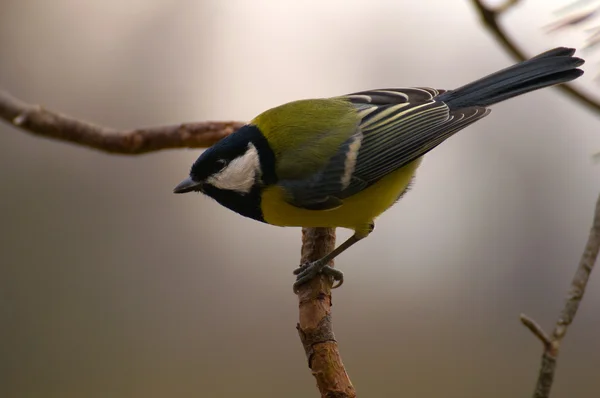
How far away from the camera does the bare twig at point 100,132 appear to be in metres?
1.83

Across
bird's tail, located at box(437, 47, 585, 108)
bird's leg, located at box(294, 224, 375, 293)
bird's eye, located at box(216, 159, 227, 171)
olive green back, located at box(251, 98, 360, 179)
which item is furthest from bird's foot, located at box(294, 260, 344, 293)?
bird's tail, located at box(437, 47, 585, 108)

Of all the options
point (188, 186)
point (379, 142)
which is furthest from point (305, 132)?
point (188, 186)

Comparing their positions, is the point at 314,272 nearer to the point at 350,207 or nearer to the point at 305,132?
the point at 350,207

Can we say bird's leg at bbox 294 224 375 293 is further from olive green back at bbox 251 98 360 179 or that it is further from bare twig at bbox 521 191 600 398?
bare twig at bbox 521 191 600 398

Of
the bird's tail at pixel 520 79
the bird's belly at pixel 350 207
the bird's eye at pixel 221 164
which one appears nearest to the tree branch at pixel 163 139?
the bird's belly at pixel 350 207

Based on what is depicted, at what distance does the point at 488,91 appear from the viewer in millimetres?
1952

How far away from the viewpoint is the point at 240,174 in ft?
5.76

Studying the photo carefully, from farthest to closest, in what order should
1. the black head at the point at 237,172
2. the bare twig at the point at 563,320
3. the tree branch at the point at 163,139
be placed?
the black head at the point at 237,172, the tree branch at the point at 163,139, the bare twig at the point at 563,320

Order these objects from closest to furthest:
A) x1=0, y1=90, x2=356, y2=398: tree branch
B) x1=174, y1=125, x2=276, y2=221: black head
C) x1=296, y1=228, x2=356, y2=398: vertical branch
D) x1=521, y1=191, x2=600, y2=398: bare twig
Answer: x1=521, y1=191, x2=600, y2=398: bare twig, x1=296, y1=228, x2=356, y2=398: vertical branch, x1=0, y1=90, x2=356, y2=398: tree branch, x1=174, y1=125, x2=276, y2=221: black head

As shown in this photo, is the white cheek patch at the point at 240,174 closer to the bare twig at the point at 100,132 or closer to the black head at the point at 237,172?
the black head at the point at 237,172

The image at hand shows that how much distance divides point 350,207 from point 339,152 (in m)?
0.15

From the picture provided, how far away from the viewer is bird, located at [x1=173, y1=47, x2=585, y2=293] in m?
1.76

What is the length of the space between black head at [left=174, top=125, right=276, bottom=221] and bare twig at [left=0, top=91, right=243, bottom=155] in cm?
17

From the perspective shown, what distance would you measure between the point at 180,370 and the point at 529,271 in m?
1.89
